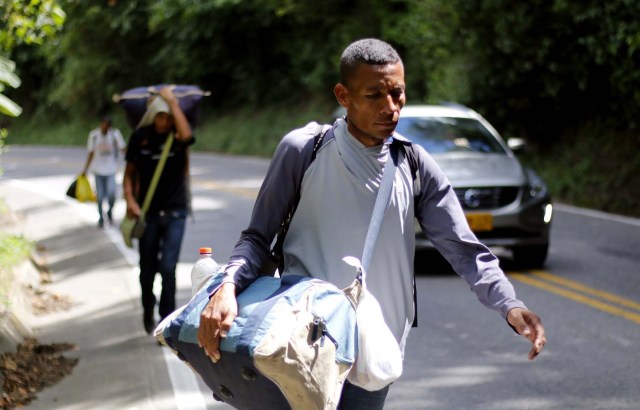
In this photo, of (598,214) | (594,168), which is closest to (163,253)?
(598,214)

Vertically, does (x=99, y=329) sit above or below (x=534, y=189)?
below

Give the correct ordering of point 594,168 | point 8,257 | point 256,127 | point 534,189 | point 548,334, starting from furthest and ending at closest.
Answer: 1. point 256,127
2. point 594,168
3. point 534,189
4. point 8,257
5. point 548,334

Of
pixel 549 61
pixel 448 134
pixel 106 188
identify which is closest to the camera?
pixel 448 134

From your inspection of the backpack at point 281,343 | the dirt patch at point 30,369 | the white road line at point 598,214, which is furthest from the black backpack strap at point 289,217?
the white road line at point 598,214

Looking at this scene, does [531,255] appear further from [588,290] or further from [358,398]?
[358,398]

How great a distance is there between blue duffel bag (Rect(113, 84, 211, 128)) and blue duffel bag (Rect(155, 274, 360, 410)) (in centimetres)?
531

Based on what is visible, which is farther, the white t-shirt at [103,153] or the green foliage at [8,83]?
the white t-shirt at [103,153]

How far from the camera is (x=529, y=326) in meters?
3.46

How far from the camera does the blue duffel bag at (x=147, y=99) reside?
857cm

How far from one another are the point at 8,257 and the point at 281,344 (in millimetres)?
8002

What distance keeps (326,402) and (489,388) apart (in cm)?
417

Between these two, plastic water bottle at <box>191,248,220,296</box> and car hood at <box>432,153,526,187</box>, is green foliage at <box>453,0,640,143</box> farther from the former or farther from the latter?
plastic water bottle at <box>191,248,220,296</box>

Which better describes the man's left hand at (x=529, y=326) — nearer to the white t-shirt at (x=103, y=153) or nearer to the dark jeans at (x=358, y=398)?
the dark jeans at (x=358, y=398)

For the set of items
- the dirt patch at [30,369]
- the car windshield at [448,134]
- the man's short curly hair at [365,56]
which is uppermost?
the man's short curly hair at [365,56]
